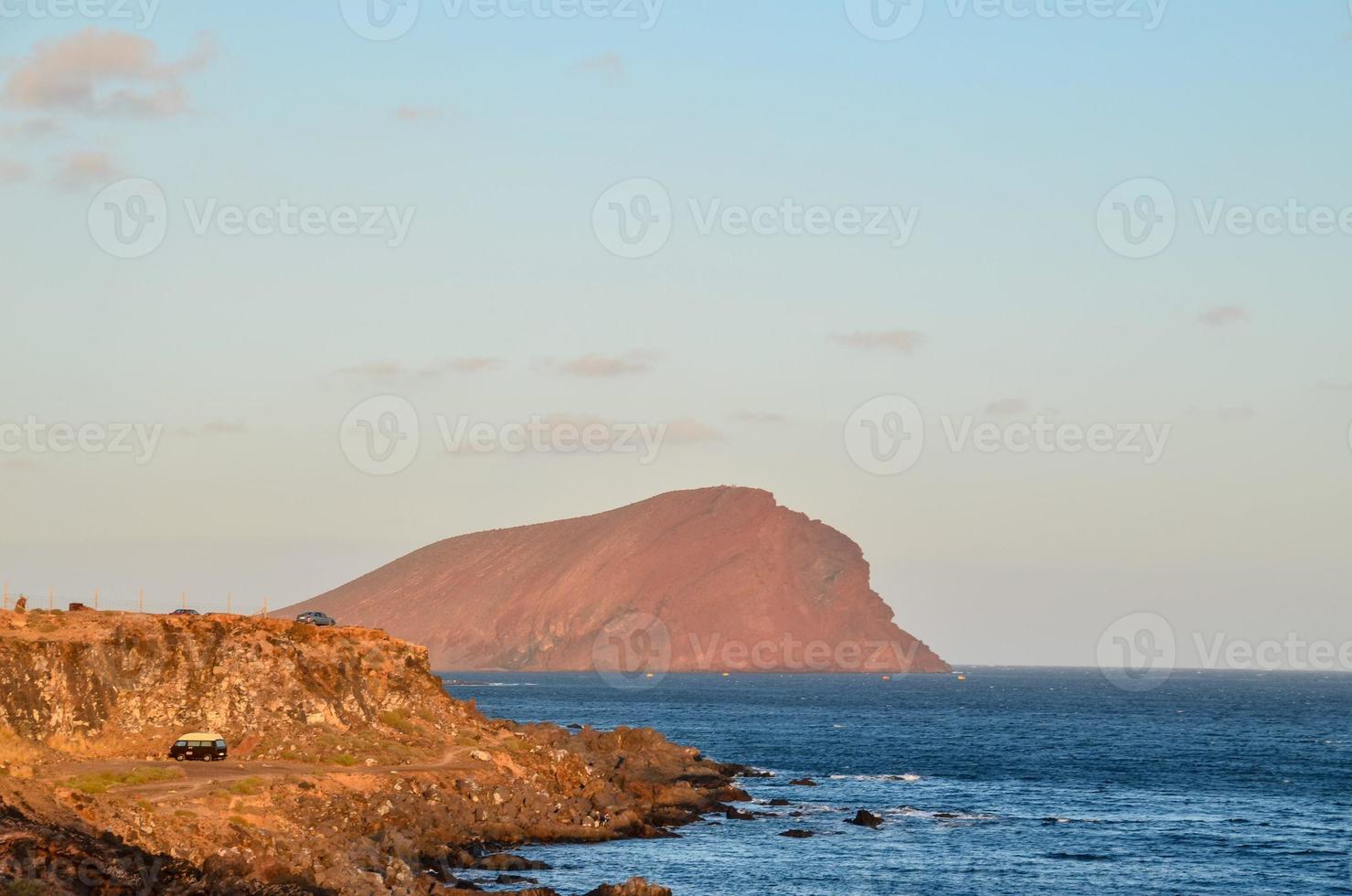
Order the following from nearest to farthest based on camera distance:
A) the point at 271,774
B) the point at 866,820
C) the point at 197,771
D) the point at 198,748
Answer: the point at 197,771 → the point at 271,774 → the point at 198,748 → the point at 866,820

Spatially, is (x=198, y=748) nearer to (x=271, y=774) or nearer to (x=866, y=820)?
(x=271, y=774)

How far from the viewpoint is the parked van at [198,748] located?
63.6 metres

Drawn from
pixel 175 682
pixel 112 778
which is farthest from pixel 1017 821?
pixel 112 778

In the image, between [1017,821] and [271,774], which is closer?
[271,774]

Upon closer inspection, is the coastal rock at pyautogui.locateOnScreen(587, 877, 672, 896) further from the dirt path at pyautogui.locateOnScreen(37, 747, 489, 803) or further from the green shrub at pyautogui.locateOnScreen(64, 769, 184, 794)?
the green shrub at pyautogui.locateOnScreen(64, 769, 184, 794)

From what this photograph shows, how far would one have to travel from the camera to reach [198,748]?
6397cm

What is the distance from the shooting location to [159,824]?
48.8 metres

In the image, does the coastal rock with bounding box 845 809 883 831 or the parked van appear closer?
the parked van

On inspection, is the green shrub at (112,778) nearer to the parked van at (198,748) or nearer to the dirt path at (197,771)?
the dirt path at (197,771)

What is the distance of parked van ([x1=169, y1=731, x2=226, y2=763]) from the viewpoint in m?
63.6

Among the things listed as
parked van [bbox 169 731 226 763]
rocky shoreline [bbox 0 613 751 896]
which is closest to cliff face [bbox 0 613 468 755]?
rocky shoreline [bbox 0 613 751 896]

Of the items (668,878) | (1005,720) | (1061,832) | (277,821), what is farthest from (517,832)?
(1005,720)

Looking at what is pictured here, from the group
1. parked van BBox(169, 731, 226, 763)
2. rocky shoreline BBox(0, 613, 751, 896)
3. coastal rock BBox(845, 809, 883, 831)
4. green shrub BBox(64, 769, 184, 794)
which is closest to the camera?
rocky shoreline BBox(0, 613, 751, 896)

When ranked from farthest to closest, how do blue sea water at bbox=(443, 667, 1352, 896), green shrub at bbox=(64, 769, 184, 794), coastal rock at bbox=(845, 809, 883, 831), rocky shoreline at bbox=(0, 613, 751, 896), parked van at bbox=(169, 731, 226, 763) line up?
coastal rock at bbox=(845, 809, 883, 831) → parked van at bbox=(169, 731, 226, 763) → blue sea water at bbox=(443, 667, 1352, 896) → green shrub at bbox=(64, 769, 184, 794) → rocky shoreline at bbox=(0, 613, 751, 896)
